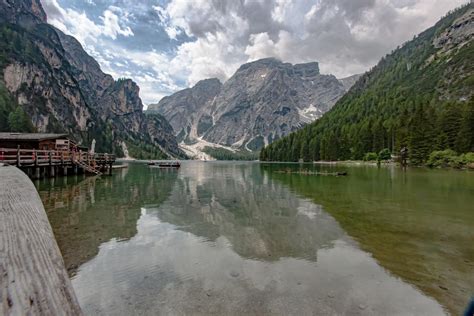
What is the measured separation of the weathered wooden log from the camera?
160 centimetres

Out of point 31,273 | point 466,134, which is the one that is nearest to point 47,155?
point 31,273

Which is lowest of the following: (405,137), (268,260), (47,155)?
(268,260)

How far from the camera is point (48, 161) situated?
42562 millimetres

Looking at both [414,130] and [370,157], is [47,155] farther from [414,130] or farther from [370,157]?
[370,157]

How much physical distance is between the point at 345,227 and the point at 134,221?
12.4 metres

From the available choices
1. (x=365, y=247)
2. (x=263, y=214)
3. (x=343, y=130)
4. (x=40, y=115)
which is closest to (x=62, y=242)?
(x=263, y=214)

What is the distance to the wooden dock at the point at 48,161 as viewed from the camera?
3559cm

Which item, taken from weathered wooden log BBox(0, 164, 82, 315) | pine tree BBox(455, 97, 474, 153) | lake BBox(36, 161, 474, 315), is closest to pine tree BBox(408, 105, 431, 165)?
pine tree BBox(455, 97, 474, 153)

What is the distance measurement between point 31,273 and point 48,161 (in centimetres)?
4884

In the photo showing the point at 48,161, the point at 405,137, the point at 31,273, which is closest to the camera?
the point at 31,273

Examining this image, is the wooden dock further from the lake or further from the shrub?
the shrub

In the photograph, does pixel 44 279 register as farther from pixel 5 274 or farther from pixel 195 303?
pixel 195 303

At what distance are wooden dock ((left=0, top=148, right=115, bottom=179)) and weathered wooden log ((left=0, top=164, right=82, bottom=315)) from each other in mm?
37553

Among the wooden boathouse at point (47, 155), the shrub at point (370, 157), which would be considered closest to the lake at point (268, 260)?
the wooden boathouse at point (47, 155)
